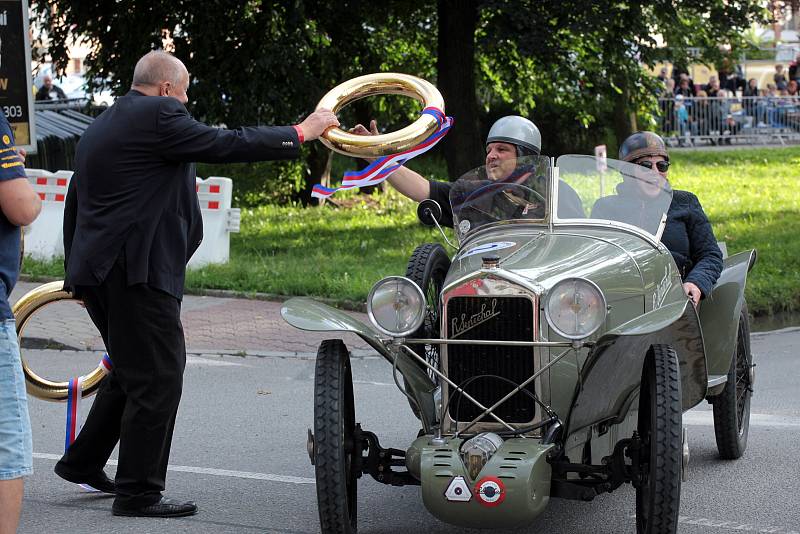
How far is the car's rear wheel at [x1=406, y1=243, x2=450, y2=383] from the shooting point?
5.52 metres

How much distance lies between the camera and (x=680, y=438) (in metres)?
4.55

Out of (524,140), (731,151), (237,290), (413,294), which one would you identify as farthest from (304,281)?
(731,151)

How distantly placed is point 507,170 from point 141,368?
6.31 ft

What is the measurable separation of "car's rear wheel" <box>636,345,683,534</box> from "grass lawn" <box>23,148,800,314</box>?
20.7ft

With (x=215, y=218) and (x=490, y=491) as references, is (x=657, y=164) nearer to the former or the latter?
(x=490, y=491)

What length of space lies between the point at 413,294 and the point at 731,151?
22.0 m

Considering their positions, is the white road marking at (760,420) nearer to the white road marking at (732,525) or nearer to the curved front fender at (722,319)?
the curved front fender at (722,319)

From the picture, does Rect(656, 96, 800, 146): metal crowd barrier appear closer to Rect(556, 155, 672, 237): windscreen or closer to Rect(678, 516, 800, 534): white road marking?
Rect(556, 155, 672, 237): windscreen

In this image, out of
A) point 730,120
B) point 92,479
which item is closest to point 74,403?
point 92,479

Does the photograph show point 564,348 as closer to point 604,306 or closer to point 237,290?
point 604,306

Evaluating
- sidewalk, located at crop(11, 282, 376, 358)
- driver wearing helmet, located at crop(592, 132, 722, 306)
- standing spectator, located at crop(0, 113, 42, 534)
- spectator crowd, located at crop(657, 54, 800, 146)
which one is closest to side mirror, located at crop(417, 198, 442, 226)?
driver wearing helmet, located at crop(592, 132, 722, 306)

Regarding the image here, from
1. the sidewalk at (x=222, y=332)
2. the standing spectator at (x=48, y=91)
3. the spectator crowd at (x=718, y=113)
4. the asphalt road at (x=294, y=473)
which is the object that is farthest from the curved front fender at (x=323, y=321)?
the standing spectator at (x=48, y=91)

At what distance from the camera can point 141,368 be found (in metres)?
5.20

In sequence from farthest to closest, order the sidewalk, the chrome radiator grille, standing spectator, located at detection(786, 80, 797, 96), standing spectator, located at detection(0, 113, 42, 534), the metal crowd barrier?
standing spectator, located at detection(786, 80, 797, 96)
the metal crowd barrier
the sidewalk
the chrome radiator grille
standing spectator, located at detection(0, 113, 42, 534)
